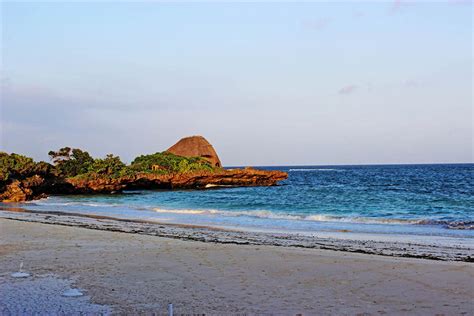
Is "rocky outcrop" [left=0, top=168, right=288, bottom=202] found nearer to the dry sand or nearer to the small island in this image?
the small island

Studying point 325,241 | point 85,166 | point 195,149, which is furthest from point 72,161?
point 325,241

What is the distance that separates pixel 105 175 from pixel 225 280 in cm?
4255

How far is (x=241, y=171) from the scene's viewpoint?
205ft

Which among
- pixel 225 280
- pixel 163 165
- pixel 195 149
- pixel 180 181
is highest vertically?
pixel 195 149

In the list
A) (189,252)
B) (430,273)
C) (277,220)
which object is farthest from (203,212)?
(430,273)

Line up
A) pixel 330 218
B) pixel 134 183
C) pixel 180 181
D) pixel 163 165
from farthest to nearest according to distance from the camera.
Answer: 1. pixel 163 165
2. pixel 180 181
3. pixel 134 183
4. pixel 330 218

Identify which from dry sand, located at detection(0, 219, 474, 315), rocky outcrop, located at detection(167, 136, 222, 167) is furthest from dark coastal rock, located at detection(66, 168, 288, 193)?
dry sand, located at detection(0, 219, 474, 315)

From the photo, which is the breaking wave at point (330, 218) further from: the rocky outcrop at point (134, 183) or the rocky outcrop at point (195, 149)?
the rocky outcrop at point (195, 149)

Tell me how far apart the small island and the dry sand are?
1157 inches

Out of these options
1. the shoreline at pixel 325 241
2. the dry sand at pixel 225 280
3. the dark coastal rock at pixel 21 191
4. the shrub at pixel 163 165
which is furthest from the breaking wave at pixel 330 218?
the shrub at pixel 163 165

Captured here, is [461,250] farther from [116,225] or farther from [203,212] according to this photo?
[203,212]

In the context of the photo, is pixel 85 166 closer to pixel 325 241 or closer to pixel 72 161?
pixel 72 161

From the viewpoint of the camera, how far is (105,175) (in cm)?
4953

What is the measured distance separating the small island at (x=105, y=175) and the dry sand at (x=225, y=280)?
96.5 feet
